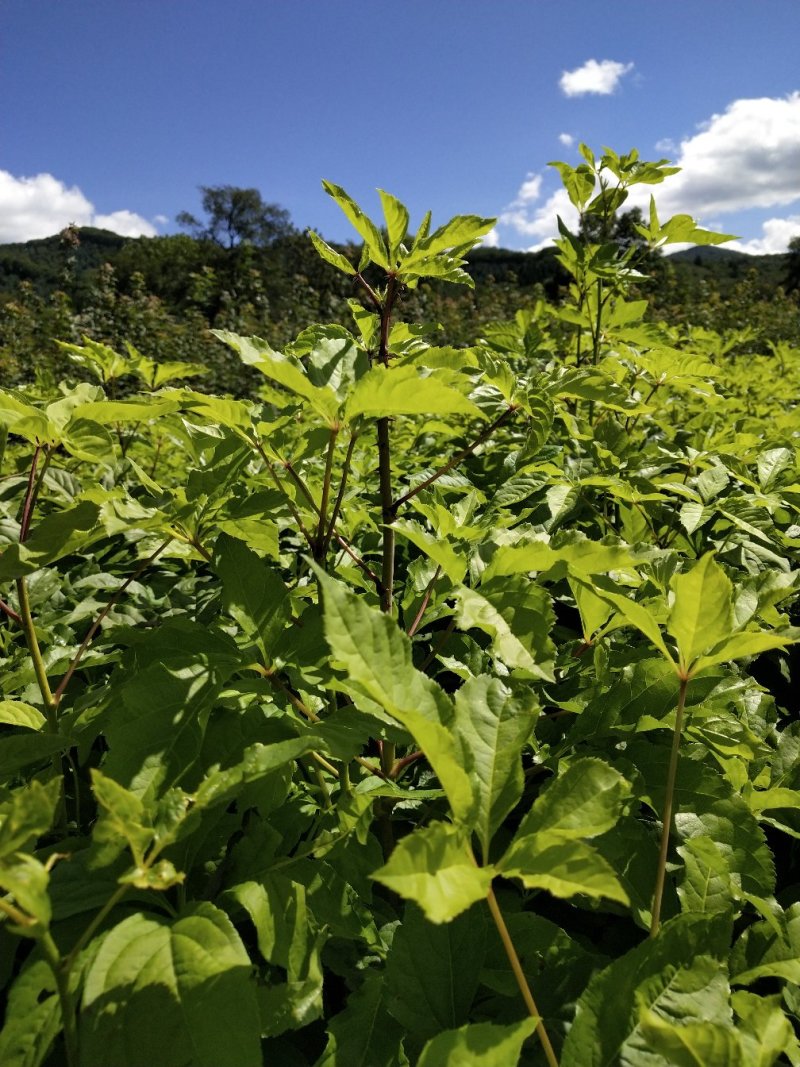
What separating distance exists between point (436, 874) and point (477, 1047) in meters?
0.19

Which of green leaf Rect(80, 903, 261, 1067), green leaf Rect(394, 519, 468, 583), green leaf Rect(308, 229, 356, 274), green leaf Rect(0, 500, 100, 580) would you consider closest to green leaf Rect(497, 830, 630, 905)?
green leaf Rect(80, 903, 261, 1067)

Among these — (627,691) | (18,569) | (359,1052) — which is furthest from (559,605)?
(18,569)

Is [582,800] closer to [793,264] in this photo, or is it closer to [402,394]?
[402,394]

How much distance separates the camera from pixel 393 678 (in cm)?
75

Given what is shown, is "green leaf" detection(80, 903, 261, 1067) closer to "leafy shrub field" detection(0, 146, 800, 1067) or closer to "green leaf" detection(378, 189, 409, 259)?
"leafy shrub field" detection(0, 146, 800, 1067)

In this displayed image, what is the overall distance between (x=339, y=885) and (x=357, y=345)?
0.99 metres

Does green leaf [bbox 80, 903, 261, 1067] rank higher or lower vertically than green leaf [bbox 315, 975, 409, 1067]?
higher

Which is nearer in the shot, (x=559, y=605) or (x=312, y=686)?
(x=312, y=686)

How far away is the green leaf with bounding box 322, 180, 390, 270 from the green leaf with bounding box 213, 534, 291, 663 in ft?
2.10

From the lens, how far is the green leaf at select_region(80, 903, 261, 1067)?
68cm

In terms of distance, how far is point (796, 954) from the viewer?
0.91 meters

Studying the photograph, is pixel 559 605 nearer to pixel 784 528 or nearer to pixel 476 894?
pixel 784 528

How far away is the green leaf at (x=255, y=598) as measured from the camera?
110cm

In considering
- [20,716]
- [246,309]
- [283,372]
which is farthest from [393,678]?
[246,309]
